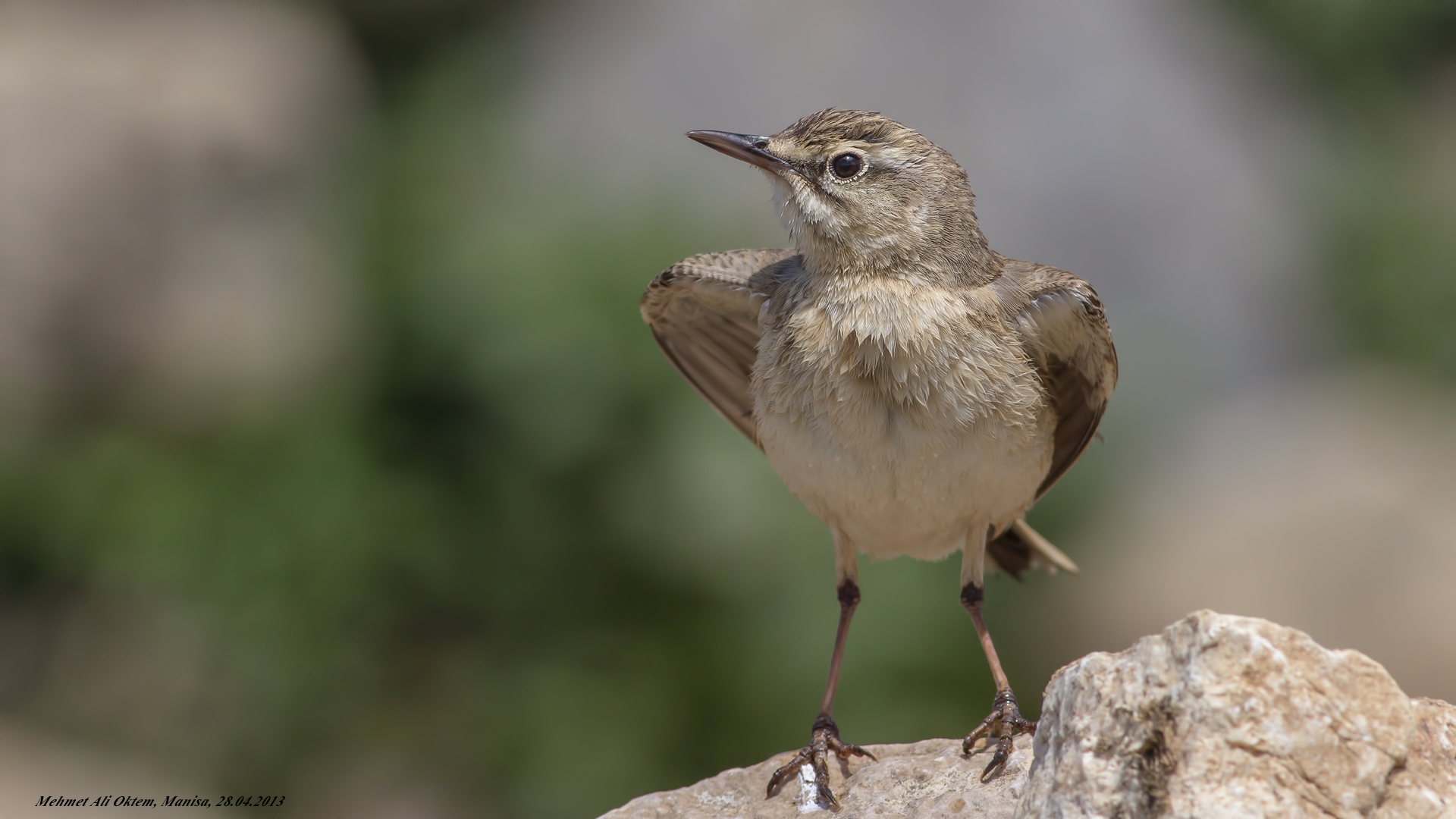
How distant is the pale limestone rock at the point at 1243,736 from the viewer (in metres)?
2.48

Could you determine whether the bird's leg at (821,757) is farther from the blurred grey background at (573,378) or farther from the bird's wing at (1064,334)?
the blurred grey background at (573,378)

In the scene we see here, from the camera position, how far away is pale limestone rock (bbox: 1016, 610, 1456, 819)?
2479mm

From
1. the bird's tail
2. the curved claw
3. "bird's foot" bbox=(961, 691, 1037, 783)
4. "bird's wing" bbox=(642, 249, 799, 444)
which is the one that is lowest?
the curved claw

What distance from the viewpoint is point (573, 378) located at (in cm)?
753

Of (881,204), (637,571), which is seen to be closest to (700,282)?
(881,204)

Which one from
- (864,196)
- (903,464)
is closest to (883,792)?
(903,464)

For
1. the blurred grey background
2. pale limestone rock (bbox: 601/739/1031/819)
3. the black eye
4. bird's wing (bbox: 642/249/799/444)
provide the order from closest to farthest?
1. pale limestone rock (bbox: 601/739/1031/819)
2. the black eye
3. bird's wing (bbox: 642/249/799/444)
4. the blurred grey background

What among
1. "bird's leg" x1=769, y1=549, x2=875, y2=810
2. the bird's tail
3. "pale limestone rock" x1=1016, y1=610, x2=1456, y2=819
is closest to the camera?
"pale limestone rock" x1=1016, y1=610, x2=1456, y2=819

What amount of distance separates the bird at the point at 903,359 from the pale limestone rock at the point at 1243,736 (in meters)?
1.40

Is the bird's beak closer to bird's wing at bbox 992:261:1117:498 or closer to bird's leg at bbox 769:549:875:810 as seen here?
bird's wing at bbox 992:261:1117:498

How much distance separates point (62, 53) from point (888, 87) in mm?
7014

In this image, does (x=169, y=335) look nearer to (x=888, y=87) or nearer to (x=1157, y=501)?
(x=888, y=87)

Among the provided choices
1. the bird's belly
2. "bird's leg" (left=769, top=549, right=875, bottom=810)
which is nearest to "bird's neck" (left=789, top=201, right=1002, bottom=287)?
the bird's belly

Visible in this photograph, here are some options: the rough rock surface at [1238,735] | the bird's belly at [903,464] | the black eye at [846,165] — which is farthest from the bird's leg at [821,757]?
the black eye at [846,165]
